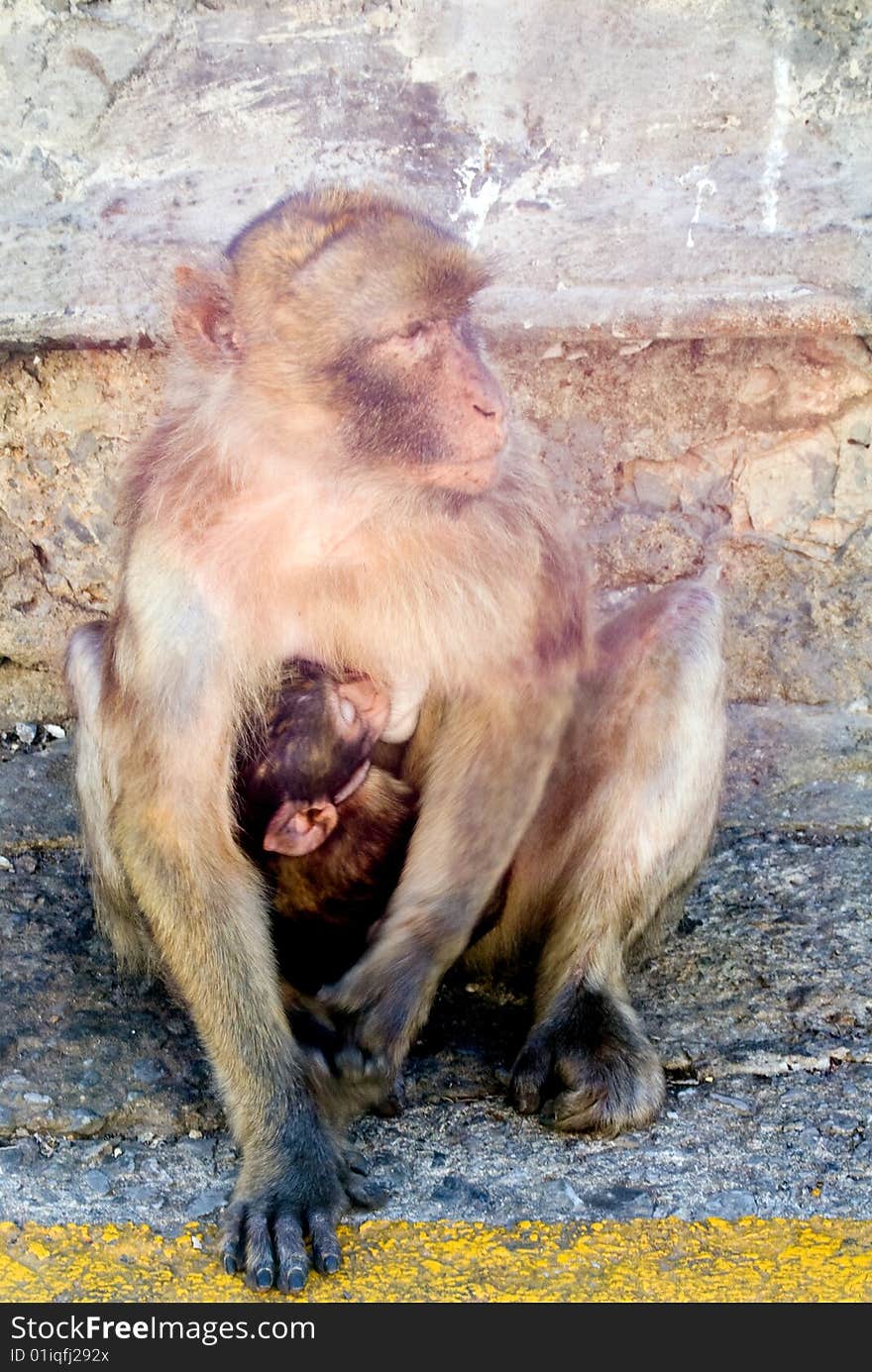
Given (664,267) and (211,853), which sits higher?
(664,267)

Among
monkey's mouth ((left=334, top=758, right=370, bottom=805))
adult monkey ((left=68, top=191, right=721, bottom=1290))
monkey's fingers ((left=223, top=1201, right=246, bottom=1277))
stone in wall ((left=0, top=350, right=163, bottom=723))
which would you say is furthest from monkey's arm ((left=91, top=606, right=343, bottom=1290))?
stone in wall ((left=0, top=350, right=163, bottom=723))

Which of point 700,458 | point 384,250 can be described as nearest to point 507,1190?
point 384,250

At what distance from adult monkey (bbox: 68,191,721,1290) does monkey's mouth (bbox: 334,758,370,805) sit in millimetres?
108

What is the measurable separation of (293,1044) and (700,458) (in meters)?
1.94

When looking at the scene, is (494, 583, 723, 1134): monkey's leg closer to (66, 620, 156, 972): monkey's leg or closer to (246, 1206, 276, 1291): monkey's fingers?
(246, 1206, 276, 1291): monkey's fingers

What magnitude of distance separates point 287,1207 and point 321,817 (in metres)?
0.73

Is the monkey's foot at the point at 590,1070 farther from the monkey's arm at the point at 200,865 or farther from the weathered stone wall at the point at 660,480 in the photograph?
the weathered stone wall at the point at 660,480

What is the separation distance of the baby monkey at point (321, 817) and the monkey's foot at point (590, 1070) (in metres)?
0.38

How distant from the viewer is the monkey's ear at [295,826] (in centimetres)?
287

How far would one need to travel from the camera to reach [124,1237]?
238 centimetres

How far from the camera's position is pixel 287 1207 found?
2.39 meters

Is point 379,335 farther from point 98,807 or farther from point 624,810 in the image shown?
point 98,807

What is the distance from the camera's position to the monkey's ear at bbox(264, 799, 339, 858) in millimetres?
2871

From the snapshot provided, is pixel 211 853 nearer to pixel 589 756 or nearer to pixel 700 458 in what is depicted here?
pixel 589 756
